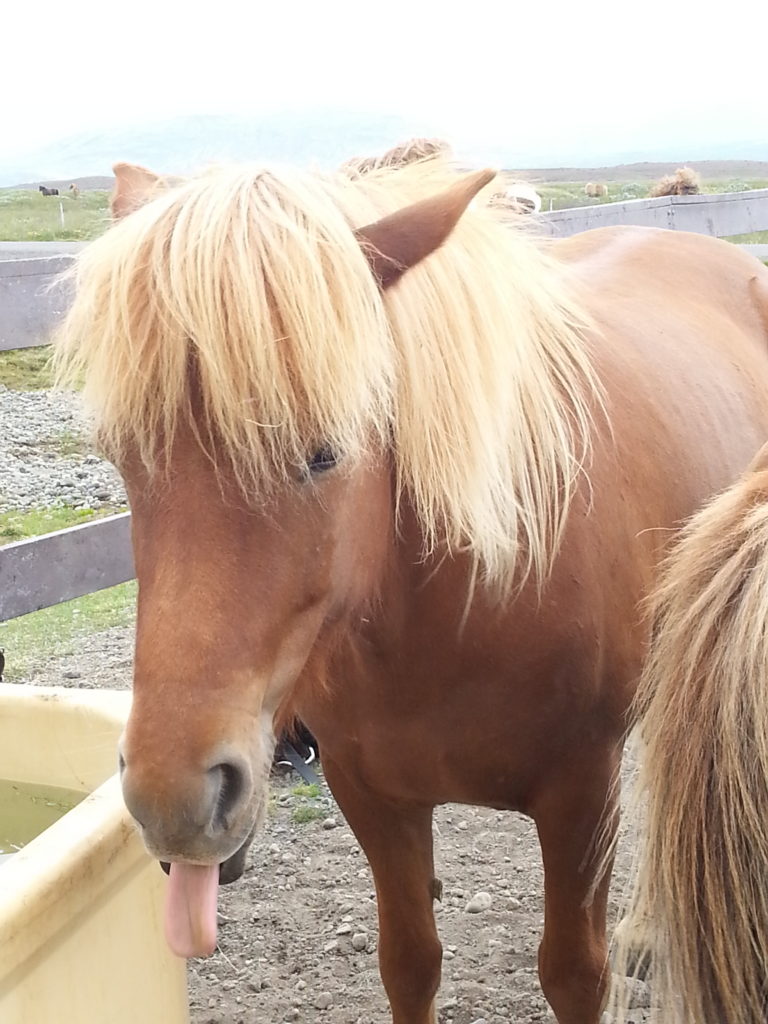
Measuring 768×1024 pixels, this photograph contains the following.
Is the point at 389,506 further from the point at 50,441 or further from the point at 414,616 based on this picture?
the point at 50,441

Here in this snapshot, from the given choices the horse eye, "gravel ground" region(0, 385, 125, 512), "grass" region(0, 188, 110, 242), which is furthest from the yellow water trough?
"grass" region(0, 188, 110, 242)

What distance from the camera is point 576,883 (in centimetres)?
185

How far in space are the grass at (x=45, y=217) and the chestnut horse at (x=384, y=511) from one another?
39.5 ft

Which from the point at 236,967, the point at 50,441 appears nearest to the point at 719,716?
the point at 236,967

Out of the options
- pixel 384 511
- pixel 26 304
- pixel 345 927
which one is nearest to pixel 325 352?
pixel 384 511

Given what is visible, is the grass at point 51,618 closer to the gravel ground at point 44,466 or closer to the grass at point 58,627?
the grass at point 58,627

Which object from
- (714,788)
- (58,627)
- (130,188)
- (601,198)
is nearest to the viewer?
(714,788)

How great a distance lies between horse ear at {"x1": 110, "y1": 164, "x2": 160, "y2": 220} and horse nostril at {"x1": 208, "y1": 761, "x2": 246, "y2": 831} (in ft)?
2.65

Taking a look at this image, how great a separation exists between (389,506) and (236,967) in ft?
4.84

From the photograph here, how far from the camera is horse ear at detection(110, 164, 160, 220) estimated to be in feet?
5.00

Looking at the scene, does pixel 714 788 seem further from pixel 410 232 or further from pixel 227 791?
pixel 410 232

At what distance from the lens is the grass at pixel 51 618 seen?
4035 mm

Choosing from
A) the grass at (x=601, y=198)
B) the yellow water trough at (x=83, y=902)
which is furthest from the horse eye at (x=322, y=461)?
the grass at (x=601, y=198)

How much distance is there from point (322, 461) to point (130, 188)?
2.12ft
